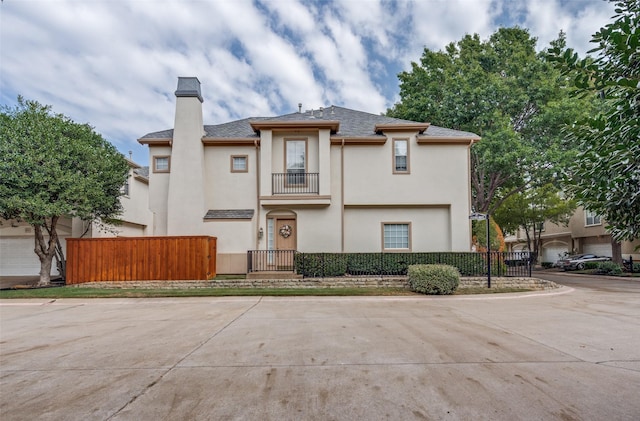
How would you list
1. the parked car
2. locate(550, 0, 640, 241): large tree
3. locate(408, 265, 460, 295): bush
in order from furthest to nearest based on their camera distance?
the parked car < locate(408, 265, 460, 295): bush < locate(550, 0, 640, 241): large tree

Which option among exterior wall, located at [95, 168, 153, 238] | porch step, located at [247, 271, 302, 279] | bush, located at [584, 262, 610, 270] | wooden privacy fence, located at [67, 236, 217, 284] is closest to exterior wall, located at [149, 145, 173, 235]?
exterior wall, located at [95, 168, 153, 238]

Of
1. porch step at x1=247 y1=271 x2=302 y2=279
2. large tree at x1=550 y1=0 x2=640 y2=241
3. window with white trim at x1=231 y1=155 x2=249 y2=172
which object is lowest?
porch step at x1=247 y1=271 x2=302 y2=279

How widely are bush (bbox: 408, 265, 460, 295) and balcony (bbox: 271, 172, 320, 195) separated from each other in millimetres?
5663

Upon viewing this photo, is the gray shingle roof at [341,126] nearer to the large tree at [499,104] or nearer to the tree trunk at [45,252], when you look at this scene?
the large tree at [499,104]

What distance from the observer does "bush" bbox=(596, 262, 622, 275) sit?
1950 cm

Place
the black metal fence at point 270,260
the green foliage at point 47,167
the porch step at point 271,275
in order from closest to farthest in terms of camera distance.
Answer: the green foliage at point 47,167
the porch step at point 271,275
the black metal fence at point 270,260

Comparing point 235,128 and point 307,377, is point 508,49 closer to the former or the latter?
point 235,128

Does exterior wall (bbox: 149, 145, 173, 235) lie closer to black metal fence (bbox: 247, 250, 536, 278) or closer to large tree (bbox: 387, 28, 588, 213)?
Result: black metal fence (bbox: 247, 250, 536, 278)

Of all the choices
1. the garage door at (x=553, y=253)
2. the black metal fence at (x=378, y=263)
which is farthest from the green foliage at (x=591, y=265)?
the black metal fence at (x=378, y=263)

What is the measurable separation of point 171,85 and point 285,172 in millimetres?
6584

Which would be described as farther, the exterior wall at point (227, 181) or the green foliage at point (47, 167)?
the exterior wall at point (227, 181)

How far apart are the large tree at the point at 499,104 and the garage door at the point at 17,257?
20499 mm

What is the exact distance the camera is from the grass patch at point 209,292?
34.4 ft

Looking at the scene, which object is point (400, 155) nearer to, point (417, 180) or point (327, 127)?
point (417, 180)
